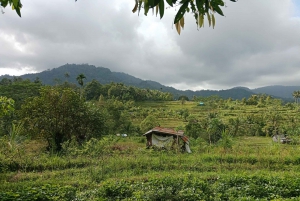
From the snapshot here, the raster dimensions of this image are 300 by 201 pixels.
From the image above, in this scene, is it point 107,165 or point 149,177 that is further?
point 107,165

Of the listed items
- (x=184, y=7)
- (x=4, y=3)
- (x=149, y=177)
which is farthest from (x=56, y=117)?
(x=184, y=7)

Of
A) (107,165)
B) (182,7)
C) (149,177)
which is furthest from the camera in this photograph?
(107,165)

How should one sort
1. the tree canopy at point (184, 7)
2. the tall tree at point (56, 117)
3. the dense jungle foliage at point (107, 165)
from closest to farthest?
the tree canopy at point (184, 7) < the dense jungle foliage at point (107, 165) < the tall tree at point (56, 117)

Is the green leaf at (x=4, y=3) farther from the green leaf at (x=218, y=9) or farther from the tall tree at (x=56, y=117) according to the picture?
the tall tree at (x=56, y=117)

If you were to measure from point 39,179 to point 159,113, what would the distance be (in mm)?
34660

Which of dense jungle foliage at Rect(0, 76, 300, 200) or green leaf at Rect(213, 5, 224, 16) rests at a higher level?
green leaf at Rect(213, 5, 224, 16)

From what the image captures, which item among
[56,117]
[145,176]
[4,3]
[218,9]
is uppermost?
[4,3]

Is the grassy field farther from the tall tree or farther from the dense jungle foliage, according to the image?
the tall tree

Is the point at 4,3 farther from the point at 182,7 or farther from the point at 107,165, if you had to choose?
the point at 107,165

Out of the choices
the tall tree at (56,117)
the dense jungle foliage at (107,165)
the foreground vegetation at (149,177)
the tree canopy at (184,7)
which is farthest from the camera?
the tall tree at (56,117)

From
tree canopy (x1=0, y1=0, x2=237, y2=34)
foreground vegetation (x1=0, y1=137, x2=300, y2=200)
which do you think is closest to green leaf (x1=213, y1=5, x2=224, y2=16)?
tree canopy (x1=0, y1=0, x2=237, y2=34)

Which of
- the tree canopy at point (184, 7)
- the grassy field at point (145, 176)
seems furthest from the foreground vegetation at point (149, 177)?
the tree canopy at point (184, 7)

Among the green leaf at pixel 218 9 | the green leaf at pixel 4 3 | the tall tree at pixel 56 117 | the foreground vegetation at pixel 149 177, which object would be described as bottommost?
the foreground vegetation at pixel 149 177

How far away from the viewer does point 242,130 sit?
30.8m
